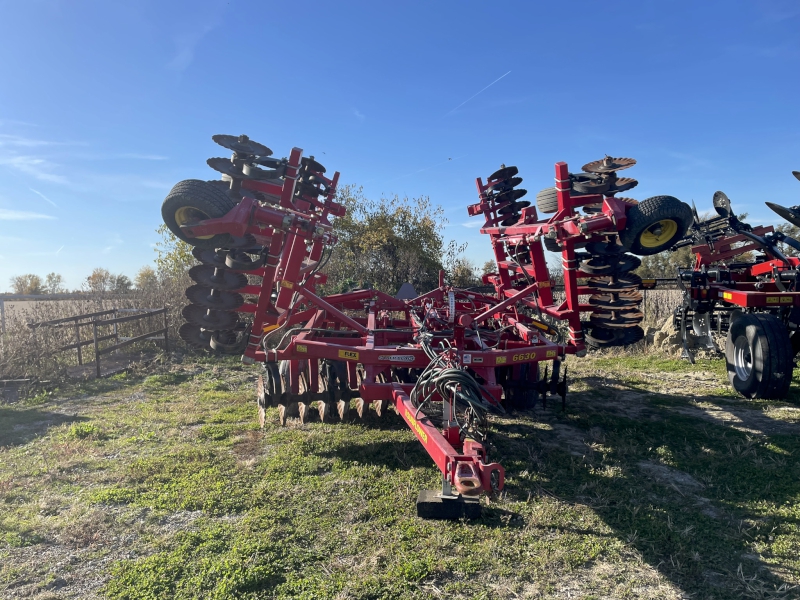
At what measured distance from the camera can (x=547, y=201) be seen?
6332 millimetres

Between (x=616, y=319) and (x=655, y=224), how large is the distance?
3.37 feet

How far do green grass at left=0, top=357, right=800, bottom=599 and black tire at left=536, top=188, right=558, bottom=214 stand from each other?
246 cm

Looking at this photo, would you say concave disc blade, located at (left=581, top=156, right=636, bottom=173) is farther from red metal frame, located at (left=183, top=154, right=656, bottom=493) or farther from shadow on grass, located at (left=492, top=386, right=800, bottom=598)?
shadow on grass, located at (left=492, top=386, right=800, bottom=598)

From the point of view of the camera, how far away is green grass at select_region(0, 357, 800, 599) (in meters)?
2.75

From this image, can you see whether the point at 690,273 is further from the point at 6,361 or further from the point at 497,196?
the point at 6,361

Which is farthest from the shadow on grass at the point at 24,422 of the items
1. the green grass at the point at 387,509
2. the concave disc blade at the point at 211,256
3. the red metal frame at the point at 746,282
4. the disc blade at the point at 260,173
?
the red metal frame at the point at 746,282

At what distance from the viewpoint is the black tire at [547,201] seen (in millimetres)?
6266

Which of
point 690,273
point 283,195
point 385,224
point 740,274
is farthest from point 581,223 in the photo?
point 385,224

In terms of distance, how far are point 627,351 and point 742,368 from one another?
12.7 feet

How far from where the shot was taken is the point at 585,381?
312 inches

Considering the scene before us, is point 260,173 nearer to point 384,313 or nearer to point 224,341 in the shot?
point 224,341

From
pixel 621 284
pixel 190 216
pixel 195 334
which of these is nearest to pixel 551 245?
pixel 621 284

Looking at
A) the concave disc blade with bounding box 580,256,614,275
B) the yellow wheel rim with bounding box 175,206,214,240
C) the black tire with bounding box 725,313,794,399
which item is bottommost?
the black tire with bounding box 725,313,794,399

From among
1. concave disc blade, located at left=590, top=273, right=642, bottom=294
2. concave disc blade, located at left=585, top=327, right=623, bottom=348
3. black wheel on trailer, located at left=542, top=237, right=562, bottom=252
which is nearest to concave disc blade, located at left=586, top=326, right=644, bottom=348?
concave disc blade, located at left=585, top=327, right=623, bottom=348
